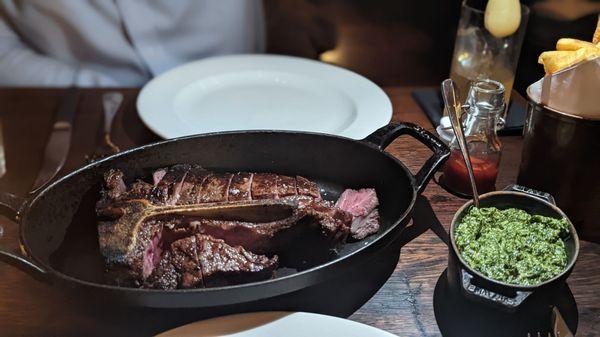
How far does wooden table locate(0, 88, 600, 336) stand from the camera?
1.02 m

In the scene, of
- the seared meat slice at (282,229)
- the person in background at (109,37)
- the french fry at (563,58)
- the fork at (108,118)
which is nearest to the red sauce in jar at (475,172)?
the french fry at (563,58)

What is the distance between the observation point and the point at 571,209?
1.23 metres

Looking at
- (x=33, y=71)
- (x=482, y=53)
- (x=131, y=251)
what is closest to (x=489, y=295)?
(x=131, y=251)

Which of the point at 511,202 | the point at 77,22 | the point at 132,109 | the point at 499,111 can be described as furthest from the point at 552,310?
the point at 77,22

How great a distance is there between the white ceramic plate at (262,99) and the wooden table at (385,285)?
107 millimetres

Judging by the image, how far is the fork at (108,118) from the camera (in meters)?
1.50

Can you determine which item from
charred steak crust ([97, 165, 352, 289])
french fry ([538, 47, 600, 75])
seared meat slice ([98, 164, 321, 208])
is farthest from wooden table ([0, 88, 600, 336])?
french fry ([538, 47, 600, 75])

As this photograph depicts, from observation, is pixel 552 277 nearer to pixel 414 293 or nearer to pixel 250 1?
pixel 414 293

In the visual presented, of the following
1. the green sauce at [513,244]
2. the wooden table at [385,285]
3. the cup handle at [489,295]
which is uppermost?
the green sauce at [513,244]

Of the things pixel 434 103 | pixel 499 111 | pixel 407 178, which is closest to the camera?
pixel 407 178

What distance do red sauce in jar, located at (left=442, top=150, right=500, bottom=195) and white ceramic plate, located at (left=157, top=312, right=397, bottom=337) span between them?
561 millimetres

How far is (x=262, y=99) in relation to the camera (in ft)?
5.96

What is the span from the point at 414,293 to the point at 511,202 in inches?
11.0

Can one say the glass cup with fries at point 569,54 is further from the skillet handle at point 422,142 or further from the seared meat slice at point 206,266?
the seared meat slice at point 206,266
